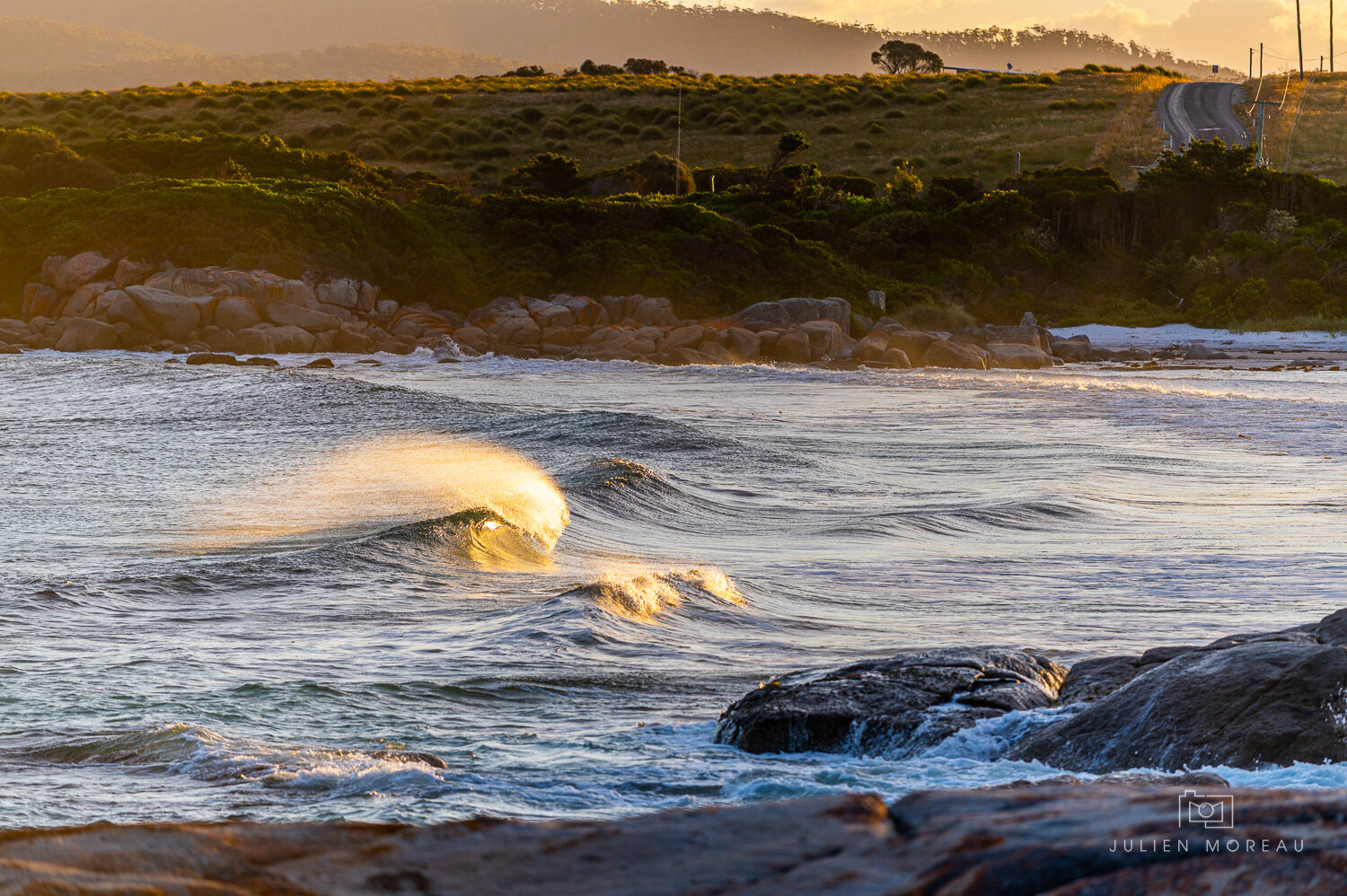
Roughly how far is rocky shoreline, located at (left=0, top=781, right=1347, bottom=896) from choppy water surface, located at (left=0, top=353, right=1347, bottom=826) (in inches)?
81.1

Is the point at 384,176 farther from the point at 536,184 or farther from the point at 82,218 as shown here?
the point at 82,218

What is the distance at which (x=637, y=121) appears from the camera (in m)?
71.4

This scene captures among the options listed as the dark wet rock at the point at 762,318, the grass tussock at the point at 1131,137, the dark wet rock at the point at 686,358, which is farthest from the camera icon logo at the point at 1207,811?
the grass tussock at the point at 1131,137

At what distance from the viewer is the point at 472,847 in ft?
6.89

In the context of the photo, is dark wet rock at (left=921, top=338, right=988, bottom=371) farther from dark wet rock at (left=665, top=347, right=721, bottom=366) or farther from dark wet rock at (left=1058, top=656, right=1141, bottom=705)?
dark wet rock at (left=1058, top=656, right=1141, bottom=705)

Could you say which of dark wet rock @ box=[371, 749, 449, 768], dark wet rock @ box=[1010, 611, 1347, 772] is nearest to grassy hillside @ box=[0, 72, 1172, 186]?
dark wet rock @ box=[371, 749, 449, 768]

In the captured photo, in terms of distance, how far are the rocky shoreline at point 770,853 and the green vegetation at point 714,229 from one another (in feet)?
133

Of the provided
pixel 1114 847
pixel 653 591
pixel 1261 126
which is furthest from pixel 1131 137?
pixel 1114 847

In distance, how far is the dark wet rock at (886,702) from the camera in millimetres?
4855

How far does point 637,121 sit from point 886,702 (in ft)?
229

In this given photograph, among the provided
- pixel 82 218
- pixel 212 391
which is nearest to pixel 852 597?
pixel 212 391

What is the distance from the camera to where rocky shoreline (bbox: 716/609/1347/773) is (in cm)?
429

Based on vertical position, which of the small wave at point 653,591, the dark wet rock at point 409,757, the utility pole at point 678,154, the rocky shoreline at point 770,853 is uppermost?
the utility pole at point 678,154

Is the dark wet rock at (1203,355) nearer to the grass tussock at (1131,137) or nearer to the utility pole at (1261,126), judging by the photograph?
the grass tussock at (1131,137)
